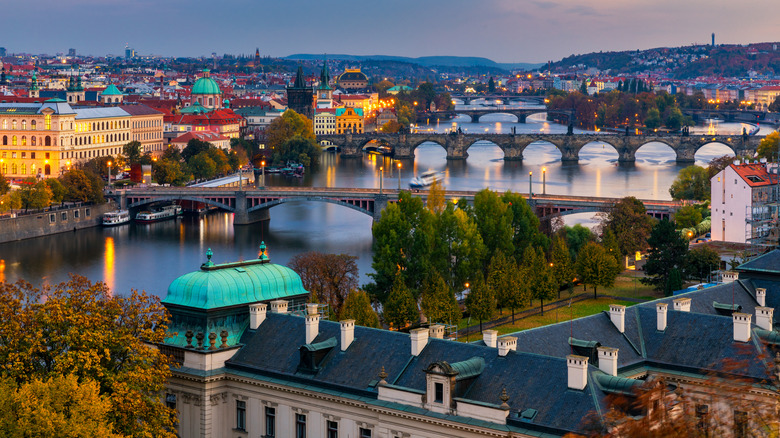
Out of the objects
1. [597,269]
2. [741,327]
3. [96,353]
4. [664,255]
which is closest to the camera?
[96,353]

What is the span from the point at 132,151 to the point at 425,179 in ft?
74.8

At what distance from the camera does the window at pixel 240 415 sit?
26.2 meters

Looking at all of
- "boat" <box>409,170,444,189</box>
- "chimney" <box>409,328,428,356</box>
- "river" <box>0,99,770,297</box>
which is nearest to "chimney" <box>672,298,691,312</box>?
"chimney" <box>409,328,428,356</box>

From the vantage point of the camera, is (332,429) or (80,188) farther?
(80,188)

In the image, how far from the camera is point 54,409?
2202cm

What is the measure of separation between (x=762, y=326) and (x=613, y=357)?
17.3 ft

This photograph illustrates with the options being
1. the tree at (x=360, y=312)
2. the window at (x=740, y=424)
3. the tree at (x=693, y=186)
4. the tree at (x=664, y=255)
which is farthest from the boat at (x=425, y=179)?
the window at (x=740, y=424)

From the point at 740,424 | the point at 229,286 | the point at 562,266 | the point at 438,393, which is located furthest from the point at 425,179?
the point at 740,424

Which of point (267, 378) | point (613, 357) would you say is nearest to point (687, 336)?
point (613, 357)

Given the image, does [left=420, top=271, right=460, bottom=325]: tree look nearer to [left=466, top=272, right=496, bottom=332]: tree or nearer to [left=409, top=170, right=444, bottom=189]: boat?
[left=466, top=272, right=496, bottom=332]: tree

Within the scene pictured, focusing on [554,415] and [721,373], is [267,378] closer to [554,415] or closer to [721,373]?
[554,415]

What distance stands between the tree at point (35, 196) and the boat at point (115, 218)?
4573mm

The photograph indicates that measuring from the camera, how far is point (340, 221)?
80.1m

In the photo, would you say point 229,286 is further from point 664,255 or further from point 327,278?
point 664,255
